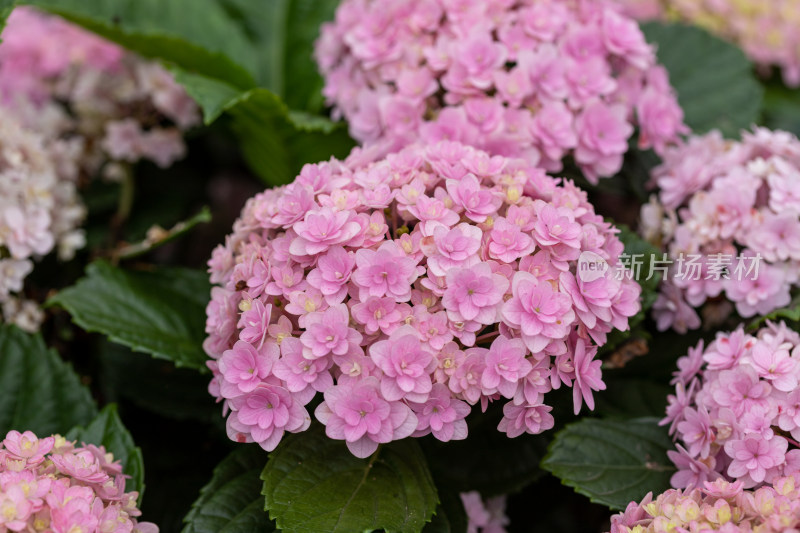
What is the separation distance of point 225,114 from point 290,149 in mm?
226

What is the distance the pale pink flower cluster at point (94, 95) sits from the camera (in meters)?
1.75

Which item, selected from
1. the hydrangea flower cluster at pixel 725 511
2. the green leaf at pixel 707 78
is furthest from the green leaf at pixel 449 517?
the green leaf at pixel 707 78

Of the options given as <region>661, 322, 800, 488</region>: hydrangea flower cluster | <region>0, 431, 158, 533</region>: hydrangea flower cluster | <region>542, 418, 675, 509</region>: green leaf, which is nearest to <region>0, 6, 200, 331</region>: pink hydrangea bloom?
<region>0, 431, 158, 533</region>: hydrangea flower cluster

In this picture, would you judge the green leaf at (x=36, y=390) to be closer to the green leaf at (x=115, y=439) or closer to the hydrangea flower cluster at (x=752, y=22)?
the green leaf at (x=115, y=439)

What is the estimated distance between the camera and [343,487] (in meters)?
1.05

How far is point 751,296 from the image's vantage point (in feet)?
3.98

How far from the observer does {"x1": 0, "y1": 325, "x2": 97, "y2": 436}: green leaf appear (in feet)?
4.17

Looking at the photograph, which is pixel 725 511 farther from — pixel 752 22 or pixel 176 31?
pixel 752 22

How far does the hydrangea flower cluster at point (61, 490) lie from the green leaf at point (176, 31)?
2.86 feet

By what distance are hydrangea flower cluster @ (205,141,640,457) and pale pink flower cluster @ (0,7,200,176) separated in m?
0.85

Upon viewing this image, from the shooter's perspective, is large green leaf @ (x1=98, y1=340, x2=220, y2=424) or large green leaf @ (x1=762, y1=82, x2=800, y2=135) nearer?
large green leaf @ (x1=98, y1=340, x2=220, y2=424)

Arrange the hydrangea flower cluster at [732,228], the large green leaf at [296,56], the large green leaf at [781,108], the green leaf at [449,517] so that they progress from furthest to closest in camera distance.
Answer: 1. the large green leaf at [781,108]
2. the large green leaf at [296,56]
3. the hydrangea flower cluster at [732,228]
4. the green leaf at [449,517]

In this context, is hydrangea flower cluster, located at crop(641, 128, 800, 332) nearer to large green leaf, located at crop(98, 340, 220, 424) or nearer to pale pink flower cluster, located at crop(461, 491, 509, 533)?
pale pink flower cluster, located at crop(461, 491, 509, 533)

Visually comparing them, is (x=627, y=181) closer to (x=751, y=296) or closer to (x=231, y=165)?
(x=751, y=296)
